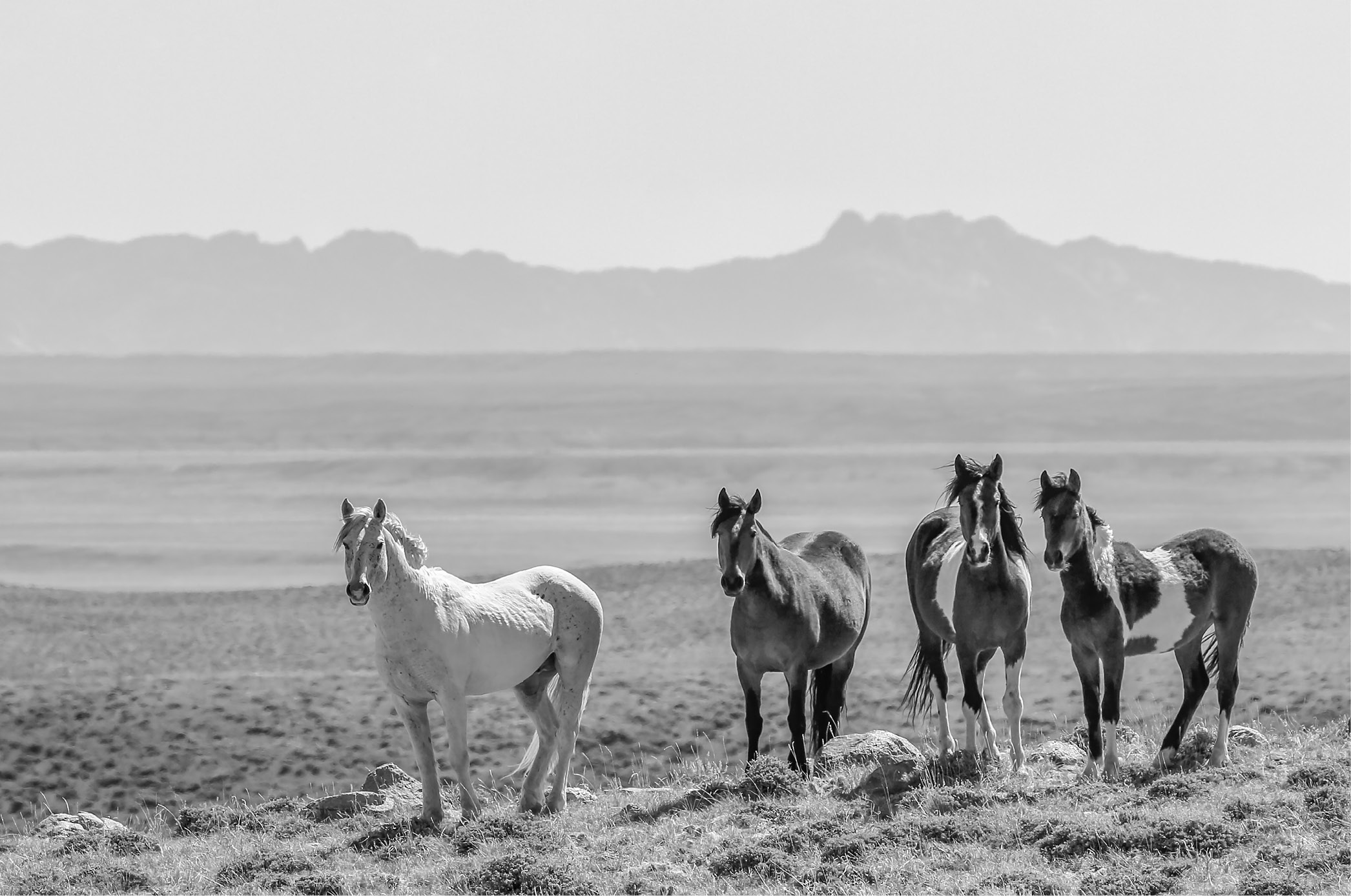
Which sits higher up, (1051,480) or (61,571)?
(1051,480)

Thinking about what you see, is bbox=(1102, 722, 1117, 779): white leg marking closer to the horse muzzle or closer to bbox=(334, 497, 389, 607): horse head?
the horse muzzle

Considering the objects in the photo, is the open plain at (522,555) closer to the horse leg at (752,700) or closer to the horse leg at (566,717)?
the horse leg at (752,700)

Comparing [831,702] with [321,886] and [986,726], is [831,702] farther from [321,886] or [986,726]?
[321,886]

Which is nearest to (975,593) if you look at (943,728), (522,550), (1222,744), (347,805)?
(943,728)

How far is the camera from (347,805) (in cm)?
1159

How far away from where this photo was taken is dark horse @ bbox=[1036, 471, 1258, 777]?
10430 mm

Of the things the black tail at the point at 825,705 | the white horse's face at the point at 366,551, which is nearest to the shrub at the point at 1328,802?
the black tail at the point at 825,705

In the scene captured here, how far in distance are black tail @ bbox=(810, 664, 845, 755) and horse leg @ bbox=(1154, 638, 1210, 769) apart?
2613 mm

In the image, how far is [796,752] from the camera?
11359 mm

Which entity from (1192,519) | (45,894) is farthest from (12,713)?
(1192,519)

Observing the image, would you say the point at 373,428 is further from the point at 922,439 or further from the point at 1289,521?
the point at 1289,521

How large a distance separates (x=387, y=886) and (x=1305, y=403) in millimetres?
121879

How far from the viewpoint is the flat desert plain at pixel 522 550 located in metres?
18.5

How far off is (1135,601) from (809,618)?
7.41ft
